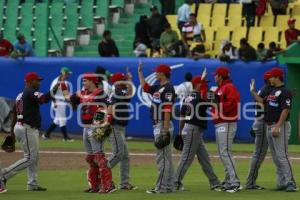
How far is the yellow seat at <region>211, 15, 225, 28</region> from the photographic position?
30.7 metres

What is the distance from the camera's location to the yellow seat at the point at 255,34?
1155 inches

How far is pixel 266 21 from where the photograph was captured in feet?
98.3

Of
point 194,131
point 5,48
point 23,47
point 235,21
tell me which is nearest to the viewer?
point 194,131

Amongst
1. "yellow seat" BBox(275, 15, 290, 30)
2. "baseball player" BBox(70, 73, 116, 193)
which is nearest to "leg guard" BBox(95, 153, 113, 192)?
"baseball player" BBox(70, 73, 116, 193)

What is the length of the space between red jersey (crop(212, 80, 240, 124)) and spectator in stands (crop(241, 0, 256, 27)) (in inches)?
509

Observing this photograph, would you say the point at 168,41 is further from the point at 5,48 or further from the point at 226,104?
the point at 226,104

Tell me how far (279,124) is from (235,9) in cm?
1441

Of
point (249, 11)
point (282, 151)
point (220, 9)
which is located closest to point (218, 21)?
point (220, 9)

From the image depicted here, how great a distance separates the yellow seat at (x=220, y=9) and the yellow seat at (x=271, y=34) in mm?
1984

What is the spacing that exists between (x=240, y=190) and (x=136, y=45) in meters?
13.3

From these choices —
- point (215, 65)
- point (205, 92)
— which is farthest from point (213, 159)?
point (205, 92)

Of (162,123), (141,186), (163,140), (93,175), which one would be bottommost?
(141,186)

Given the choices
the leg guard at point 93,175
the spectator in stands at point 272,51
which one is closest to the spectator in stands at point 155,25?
the spectator in stands at point 272,51

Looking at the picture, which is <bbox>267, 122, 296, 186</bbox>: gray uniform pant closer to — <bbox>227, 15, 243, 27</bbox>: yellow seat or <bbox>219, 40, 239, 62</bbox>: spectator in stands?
<bbox>219, 40, 239, 62</bbox>: spectator in stands
